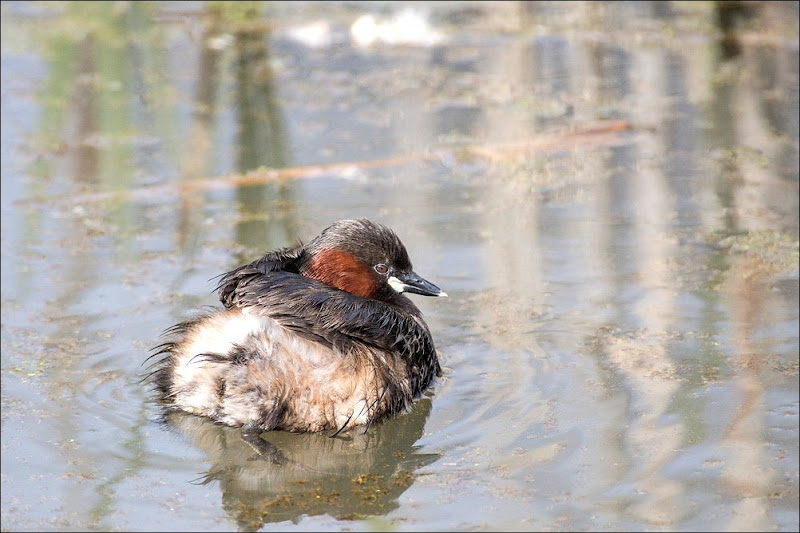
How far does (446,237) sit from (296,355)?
219cm

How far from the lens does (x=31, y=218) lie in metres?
6.95

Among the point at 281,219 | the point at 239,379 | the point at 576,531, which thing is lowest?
the point at 576,531

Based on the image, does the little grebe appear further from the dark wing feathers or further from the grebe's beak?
the grebe's beak

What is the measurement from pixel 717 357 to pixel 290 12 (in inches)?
270

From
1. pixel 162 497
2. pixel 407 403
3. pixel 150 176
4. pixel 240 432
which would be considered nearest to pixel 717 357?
pixel 407 403

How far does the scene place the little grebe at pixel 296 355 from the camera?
4.62 m

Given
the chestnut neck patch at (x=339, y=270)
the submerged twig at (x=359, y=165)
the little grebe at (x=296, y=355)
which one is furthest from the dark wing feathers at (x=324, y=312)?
the submerged twig at (x=359, y=165)

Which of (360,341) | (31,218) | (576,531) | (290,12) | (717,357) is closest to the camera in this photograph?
(576,531)

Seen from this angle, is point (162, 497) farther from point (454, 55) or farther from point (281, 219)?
point (454, 55)

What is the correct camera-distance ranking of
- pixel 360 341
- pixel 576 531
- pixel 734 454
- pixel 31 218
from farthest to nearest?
pixel 31 218 → pixel 360 341 → pixel 734 454 → pixel 576 531

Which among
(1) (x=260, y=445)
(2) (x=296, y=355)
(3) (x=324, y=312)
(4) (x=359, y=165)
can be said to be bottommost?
(1) (x=260, y=445)

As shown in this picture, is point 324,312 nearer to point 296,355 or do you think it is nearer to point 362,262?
point 296,355

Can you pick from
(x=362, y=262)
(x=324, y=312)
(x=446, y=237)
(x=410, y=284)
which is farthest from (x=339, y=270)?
(x=446, y=237)

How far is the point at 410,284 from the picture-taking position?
542cm
